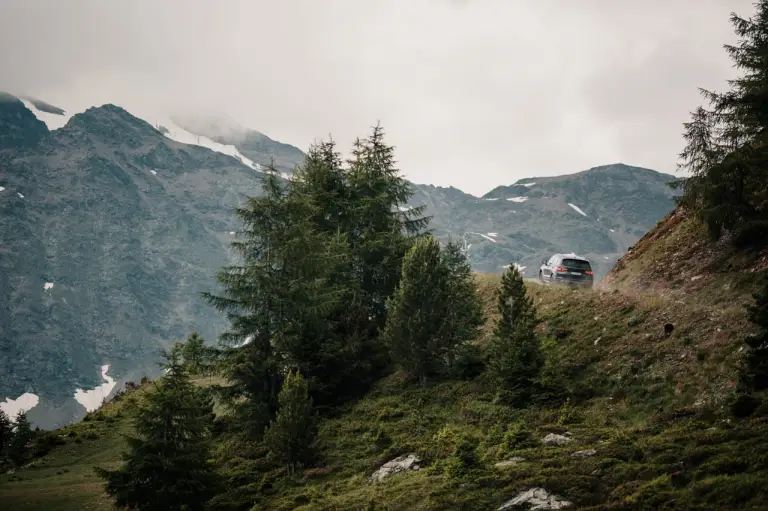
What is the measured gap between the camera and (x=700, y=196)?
82.5 ft

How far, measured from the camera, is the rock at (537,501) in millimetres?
13000

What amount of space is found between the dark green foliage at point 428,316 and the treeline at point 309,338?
0.06m

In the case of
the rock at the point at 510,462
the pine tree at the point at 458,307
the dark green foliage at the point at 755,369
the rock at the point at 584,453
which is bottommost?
the rock at the point at 510,462

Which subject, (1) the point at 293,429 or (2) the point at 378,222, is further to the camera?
(2) the point at 378,222

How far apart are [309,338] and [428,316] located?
7.17m

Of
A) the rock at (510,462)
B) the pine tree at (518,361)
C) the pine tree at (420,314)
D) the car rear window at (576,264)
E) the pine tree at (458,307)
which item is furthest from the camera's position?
the car rear window at (576,264)

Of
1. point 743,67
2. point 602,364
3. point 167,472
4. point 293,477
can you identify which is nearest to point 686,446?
point 602,364

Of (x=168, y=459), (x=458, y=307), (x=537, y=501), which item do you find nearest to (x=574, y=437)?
(x=537, y=501)

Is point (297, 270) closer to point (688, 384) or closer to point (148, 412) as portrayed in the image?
point (148, 412)

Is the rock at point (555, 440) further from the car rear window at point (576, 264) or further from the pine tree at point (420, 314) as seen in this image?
the car rear window at point (576, 264)

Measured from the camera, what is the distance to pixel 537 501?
1338cm

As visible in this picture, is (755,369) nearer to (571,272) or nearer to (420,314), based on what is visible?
(420,314)

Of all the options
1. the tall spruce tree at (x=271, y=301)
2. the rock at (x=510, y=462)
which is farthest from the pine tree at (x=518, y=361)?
the tall spruce tree at (x=271, y=301)

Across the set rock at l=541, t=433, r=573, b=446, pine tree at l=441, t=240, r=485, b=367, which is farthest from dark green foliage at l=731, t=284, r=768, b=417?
pine tree at l=441, t=240, r=485, b=367
